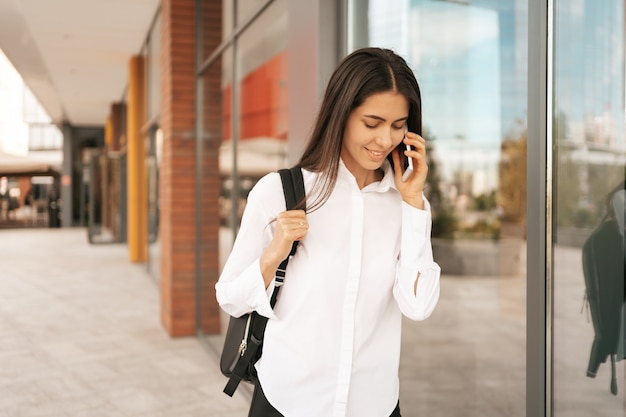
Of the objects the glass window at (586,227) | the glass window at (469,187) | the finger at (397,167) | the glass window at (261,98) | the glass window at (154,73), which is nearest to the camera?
the finger at (397,167)

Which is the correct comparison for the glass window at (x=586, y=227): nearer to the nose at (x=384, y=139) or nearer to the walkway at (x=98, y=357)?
the nose at (x=384, y=139)

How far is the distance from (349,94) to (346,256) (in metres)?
0.39

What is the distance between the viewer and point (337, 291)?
1487mm

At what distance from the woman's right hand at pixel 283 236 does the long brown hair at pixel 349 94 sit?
93 millimetres

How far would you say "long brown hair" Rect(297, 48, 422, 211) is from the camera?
140cm

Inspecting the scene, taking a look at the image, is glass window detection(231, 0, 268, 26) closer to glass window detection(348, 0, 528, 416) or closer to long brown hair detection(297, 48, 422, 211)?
glass window detection(348, 0, 528, 416)

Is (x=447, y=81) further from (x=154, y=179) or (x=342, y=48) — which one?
(x=154, y=179)

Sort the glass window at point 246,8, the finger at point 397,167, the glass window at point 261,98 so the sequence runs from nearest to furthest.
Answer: the finger at point 397,167
the glass window at point 261,98
the glass window at point 246,8

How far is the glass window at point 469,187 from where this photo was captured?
3.35 m

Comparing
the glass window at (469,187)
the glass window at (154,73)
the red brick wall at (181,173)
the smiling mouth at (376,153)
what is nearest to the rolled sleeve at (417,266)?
the smiling mouth at (376,153)

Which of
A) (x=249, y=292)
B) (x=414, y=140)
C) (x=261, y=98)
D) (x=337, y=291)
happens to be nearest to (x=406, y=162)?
(x=414, y=140)

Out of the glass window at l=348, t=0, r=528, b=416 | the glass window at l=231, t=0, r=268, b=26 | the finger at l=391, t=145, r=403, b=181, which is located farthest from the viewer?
the glass window at l=231, t=0, r=268, b=26

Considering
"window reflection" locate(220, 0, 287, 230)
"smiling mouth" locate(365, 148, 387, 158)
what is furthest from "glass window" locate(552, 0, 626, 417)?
"window reflection" locate(220, 0, 287, 230)

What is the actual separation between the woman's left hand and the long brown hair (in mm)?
62
